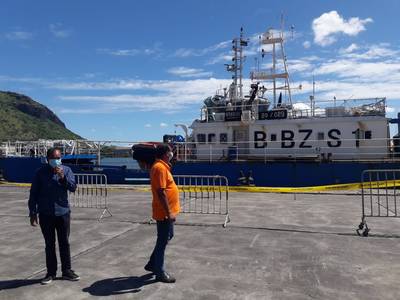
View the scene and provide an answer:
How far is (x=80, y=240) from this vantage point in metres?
8.34

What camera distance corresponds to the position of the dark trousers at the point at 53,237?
18.7 ft

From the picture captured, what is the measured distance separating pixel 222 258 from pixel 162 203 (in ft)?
6.73

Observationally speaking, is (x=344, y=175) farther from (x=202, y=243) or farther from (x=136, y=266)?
(x=136, y=266)

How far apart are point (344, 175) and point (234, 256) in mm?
13442

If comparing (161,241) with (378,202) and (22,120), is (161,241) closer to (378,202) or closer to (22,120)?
(378,202)

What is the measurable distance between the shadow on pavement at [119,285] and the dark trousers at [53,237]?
0.63 m

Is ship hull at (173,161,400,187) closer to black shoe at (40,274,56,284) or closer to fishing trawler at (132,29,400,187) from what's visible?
fishing trawler at (132,29,400,187)

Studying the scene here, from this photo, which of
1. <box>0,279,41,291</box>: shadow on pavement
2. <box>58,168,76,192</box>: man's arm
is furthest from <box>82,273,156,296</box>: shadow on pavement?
<box>58,168,76,192</box>: man's arm

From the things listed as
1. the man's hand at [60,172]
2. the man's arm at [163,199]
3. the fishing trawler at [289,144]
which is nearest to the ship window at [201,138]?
the fishing trawler at [289,144]

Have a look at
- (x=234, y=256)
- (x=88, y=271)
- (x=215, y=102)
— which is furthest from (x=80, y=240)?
(x=215, y=102)

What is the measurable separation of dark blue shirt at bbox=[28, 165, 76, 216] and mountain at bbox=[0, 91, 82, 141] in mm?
80196

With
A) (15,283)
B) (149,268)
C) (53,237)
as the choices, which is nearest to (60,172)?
(53,237)

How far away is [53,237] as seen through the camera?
5.77 m

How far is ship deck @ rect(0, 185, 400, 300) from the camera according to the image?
534 cm
